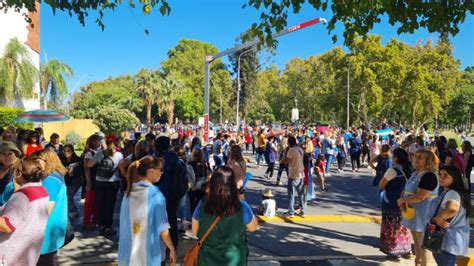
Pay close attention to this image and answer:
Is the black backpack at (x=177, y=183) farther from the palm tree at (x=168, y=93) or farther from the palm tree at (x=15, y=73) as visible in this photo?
the palm tree at (x=168, y=93)

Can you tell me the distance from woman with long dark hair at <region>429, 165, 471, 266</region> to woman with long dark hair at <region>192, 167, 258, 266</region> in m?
2.21

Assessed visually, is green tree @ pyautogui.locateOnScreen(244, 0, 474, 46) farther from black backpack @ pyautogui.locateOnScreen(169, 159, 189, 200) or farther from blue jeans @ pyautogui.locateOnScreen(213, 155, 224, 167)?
blue jeans @ pyautogui.locateOnScreen(213, 155, 224, 167)

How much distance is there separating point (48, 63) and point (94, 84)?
57547 millimetres

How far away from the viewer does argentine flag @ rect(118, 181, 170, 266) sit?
11.9ft

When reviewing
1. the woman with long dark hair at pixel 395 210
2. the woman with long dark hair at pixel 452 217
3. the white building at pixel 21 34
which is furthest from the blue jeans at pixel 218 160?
the white building at pixel 21 34

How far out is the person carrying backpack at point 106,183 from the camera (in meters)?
6.73

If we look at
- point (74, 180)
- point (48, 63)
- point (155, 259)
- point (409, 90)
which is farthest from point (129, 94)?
point (155, 259)

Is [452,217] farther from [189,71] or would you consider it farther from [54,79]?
[189,71]

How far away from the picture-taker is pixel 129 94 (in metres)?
62.3

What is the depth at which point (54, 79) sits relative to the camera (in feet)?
111

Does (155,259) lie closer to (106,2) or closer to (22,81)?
(106,2)

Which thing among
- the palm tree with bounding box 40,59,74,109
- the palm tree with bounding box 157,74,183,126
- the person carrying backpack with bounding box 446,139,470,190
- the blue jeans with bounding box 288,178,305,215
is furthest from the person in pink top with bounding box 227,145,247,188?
the palm tree with bounding box 157,74,183,126

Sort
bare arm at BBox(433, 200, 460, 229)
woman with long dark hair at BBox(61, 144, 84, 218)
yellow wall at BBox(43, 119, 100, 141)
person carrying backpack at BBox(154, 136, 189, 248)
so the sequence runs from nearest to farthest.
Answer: bare arm at BBox(433, 200, 460, 229) < person carrying backpack at BBox(154, 136, 189, 248) < woman with long dark hair at BBox(61, 144, 84, 218) < yellow wall at BBox(43, 119, 100, 141)

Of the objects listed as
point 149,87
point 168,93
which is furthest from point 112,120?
point 168,93
